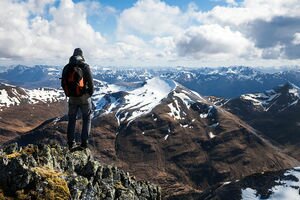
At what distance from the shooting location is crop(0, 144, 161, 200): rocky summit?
25.8m

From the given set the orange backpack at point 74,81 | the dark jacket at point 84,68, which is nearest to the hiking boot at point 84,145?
the orange backpack at point 74,81

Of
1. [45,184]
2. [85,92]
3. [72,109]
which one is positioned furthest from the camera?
[72,109]

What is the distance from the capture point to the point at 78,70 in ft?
89.4

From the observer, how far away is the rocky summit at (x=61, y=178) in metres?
25.8

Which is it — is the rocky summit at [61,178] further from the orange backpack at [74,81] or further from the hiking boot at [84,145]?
the orange backpack at [74,81]

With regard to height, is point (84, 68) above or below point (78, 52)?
below

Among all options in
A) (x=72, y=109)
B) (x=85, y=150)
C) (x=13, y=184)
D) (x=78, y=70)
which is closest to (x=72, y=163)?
(x=85, y=150)

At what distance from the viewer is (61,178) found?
2730 cm

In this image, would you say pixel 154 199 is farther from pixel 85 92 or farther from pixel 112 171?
pixel 85 92

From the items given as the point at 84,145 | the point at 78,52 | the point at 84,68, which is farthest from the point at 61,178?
the point at 78,52

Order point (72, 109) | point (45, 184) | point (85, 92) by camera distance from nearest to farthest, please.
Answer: point (45, 184), point (85, 92), point (72, 109)

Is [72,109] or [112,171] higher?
[72,109]

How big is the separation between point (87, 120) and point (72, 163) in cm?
405

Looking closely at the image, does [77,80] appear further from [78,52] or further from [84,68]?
[78,52]
